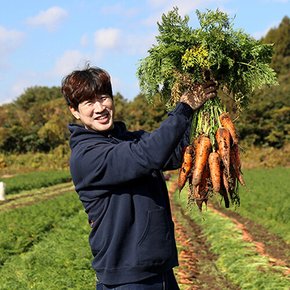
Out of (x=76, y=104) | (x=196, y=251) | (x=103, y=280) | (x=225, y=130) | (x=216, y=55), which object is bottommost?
(x=196, y=251)

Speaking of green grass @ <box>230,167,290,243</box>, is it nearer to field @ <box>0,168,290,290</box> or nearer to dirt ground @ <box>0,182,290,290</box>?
field @ <box>0,168,290,290</box>

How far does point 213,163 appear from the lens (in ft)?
10.1

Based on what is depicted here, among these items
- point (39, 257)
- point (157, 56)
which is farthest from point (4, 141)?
point (157, 56)

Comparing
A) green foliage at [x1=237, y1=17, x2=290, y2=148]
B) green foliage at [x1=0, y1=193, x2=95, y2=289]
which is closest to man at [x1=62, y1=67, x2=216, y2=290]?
green foliage at [x1=0, y1=193, x2=95, y2=289]

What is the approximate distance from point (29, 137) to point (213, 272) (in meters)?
36.8

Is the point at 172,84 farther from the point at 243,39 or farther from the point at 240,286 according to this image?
the point at 240,286

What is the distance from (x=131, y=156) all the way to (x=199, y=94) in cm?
62

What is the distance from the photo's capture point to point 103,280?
101 inches

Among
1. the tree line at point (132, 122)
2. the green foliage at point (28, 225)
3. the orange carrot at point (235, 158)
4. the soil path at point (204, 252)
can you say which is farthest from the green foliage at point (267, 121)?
the orange carrot at point (235, 158)

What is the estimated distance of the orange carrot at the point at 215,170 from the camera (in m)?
3.04

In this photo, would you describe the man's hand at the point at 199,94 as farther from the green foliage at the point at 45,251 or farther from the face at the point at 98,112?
the green foliage at the point at 45,251

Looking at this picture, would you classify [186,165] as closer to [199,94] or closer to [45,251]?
[199,94]

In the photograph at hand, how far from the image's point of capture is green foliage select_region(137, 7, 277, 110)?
116 inches

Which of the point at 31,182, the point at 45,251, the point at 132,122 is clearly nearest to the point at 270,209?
the point at 45,251
